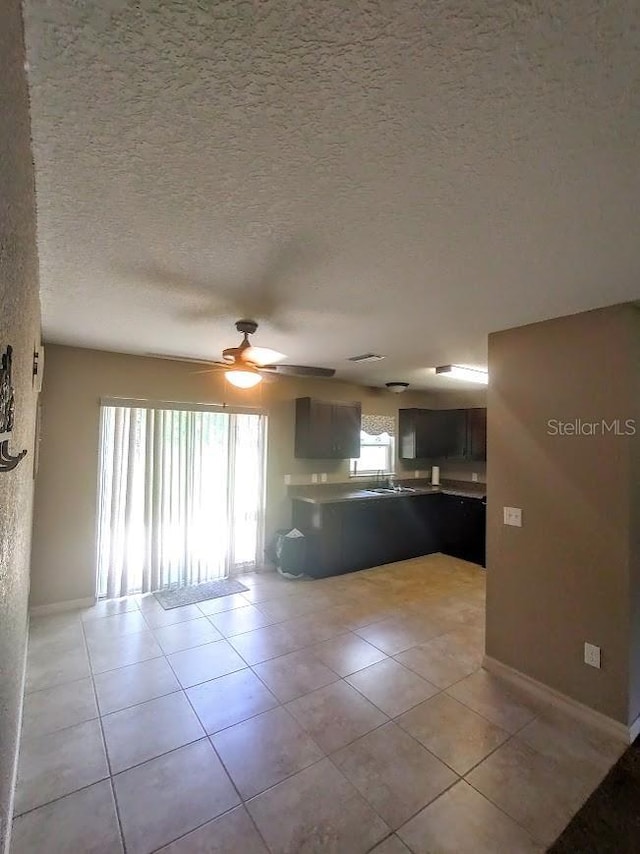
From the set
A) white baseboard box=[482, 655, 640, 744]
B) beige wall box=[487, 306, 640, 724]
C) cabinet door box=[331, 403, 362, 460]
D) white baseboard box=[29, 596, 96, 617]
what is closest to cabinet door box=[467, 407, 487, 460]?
cabinet door box=[331, 403, 362, 460]

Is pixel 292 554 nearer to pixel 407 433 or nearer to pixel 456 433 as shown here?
pixel 407 433

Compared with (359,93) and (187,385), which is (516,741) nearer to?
(359,93)

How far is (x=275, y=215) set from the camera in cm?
144

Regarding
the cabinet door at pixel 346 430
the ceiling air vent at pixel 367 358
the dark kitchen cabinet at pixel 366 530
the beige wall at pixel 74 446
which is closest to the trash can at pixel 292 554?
the dark kitchen cabinet at pixel 366 530

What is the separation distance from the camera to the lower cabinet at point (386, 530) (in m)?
4.58

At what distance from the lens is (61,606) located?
3520mm

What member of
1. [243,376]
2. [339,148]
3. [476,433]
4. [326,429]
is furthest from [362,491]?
[339,148]

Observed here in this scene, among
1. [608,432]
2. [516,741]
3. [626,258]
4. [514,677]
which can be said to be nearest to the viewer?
[626,258]

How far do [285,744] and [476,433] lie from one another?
4.67m

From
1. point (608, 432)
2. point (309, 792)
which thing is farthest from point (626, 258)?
point (309, 792)

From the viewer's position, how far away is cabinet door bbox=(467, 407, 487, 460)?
18.2ft

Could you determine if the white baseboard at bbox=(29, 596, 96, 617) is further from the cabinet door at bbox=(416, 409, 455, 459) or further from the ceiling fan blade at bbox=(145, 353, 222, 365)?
the cabinet door at bbox=(416, 409, 455, 459)

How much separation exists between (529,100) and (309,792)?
2.66m

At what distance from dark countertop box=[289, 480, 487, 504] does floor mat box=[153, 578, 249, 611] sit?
1.28m
